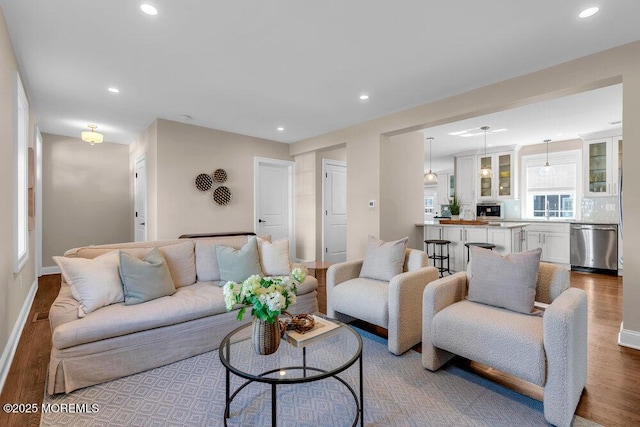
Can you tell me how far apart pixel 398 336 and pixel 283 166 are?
4.56 metres

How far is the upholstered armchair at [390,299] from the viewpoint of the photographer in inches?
98.7

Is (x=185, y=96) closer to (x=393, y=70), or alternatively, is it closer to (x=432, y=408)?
(x=393, y=70)

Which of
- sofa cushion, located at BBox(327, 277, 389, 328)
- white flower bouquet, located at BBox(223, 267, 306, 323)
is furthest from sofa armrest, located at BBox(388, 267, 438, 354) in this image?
white flower bouquet, located at BBox(223, 267, 306, 323)

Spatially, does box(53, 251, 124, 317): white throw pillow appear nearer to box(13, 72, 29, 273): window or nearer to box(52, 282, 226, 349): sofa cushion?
box(52, 282, 226, 349): sofa cushion

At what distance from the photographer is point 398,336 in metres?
2.48

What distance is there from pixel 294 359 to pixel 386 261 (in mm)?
1516

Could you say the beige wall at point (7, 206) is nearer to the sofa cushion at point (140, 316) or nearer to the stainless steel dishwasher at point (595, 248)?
the sofa cushion at point (140, 316)

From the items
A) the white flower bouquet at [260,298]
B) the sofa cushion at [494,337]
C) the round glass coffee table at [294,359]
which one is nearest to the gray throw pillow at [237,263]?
the round glass coffee table at [294,359]

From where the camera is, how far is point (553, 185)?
6492mm

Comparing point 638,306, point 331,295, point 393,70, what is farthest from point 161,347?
point 638,306

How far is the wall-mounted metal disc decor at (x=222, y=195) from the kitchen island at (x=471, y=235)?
3.25 meters

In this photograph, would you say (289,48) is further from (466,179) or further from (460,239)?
(466,179)

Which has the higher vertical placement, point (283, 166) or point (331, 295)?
point (283, 166)

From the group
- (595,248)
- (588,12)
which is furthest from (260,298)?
(595,248)
